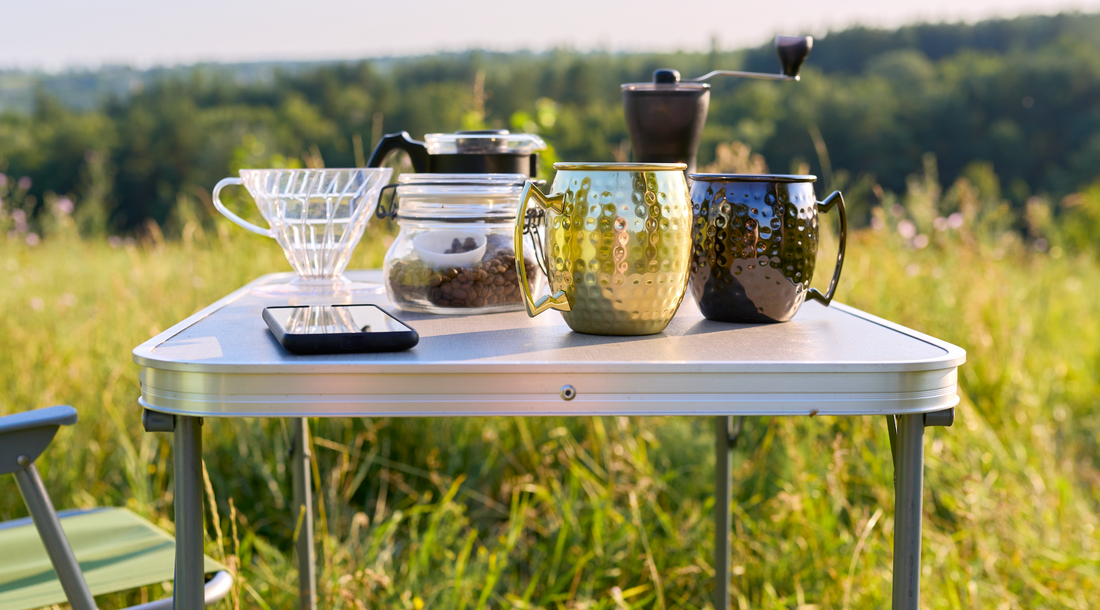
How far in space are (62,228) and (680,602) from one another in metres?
3.86

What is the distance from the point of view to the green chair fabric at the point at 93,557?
1.17 meters

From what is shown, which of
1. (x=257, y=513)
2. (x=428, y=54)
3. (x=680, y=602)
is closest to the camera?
(x=680, y=602)

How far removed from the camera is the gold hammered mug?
0.81m

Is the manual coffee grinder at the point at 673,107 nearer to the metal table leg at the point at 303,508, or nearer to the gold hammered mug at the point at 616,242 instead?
the gold hammered mug at the point at 616,242

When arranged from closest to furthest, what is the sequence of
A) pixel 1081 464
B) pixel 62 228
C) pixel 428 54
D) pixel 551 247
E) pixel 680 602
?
pixel 551 247 < pixel 680 602 < pixel 1081 464 < pixel 62 228 < pixel 428 54

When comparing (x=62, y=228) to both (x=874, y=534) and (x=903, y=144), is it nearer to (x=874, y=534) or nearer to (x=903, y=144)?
(x=874, y=534)

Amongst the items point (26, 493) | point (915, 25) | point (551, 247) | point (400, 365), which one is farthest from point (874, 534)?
point (915, 25)

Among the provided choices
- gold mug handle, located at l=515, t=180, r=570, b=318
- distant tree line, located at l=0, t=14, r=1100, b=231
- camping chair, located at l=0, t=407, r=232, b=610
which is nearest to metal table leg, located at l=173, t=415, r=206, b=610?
camping chair, located at l=0, t=407, r=232, b=610

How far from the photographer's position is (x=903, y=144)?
2461 cm

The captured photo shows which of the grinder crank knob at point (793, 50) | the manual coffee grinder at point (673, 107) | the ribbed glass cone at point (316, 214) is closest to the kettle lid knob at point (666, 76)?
the manual coffee grinder at point (673, 107)

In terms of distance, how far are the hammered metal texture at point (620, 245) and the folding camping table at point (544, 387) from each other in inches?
2.6

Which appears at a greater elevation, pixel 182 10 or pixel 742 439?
pixel 182 10

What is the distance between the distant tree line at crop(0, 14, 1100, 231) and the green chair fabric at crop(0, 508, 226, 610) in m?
19.8

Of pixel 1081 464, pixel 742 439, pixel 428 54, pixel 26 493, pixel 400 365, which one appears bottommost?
pixel 1081 464
